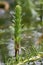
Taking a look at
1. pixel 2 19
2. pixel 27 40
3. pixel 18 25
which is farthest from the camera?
pixel 2 19

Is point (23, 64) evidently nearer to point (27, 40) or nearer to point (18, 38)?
point (18, 38)

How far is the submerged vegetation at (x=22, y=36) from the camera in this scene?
1.97 metres

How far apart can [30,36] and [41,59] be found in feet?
3.47

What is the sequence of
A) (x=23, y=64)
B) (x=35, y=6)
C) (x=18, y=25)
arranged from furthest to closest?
1. (x=35, y=6)
2. (x=18, y=25)
3. (x=23, y=64)

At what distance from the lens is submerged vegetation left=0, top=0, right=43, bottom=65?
197 cm

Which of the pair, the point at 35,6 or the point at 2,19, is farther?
the point at 35,6

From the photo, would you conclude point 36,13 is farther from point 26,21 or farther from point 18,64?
point 18,64

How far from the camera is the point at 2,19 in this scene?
3.95m

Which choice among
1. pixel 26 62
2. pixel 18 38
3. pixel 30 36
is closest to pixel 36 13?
pixel 30 36

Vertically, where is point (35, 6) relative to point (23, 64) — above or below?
above

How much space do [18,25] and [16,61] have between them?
0.32m

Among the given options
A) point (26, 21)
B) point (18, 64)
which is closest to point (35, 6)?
point (26, 21)

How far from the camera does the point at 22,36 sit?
3.04 m

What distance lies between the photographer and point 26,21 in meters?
3.79
